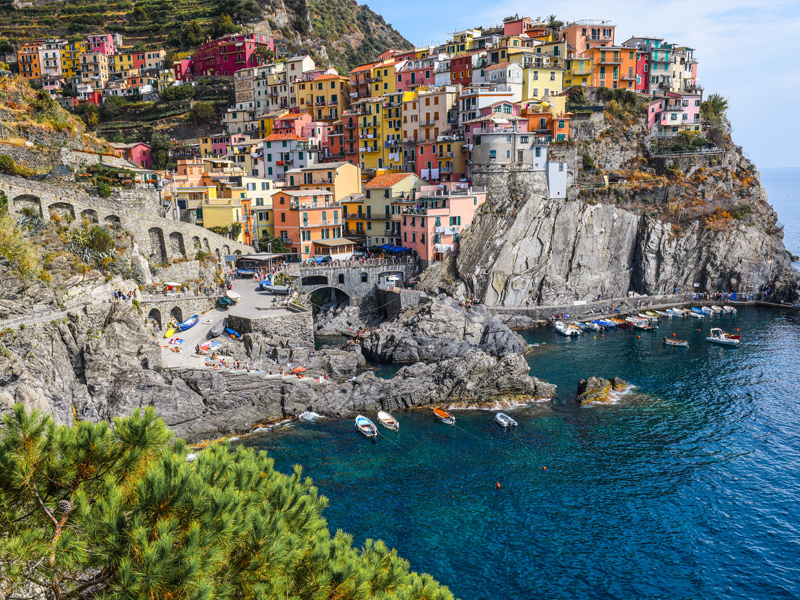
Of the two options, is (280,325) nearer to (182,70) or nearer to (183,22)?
(182,70)

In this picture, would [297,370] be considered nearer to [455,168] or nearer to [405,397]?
[405,397]

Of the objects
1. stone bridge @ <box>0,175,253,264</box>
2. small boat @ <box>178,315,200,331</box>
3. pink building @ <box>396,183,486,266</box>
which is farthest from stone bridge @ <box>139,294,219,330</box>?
pink building @ <box>396,183,486,266</box>

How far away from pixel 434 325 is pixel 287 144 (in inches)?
1437

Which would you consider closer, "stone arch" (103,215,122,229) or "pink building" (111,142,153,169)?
"stone arch" (103,215,122,229)

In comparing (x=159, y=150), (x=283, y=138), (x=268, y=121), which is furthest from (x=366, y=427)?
(x=268, y=121)

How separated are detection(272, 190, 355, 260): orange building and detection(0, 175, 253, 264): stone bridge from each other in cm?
529

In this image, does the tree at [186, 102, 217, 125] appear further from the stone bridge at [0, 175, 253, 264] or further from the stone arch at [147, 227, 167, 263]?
the stone arch at [147, 227, 167, 263]

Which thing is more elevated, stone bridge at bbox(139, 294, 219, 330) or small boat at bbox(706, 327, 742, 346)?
stone bridge at bbox(139, 294, 219, 330)

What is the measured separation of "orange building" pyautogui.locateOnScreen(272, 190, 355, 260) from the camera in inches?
2443

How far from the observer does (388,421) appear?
37719mm

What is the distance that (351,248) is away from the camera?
209 feet

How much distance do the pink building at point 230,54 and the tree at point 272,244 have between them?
4550 cm

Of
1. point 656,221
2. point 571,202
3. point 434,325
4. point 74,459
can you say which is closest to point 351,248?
point 434,325

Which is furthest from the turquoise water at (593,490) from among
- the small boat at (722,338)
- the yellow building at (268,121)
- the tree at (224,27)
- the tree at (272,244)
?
the tree at (224,27)
